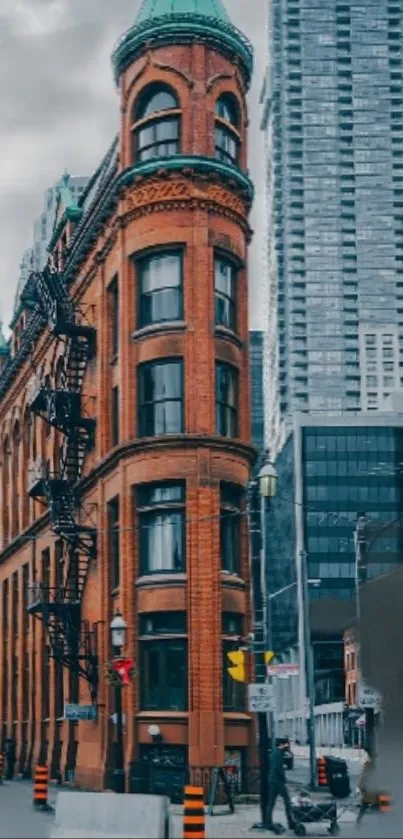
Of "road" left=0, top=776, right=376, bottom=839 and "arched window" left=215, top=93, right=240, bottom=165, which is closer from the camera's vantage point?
"road" left=0, top=776, right=376, bottom=839

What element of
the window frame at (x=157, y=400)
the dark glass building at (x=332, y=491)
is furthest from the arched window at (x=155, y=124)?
the dark glass building at (x=332, y=491)

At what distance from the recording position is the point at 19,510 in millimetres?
56812

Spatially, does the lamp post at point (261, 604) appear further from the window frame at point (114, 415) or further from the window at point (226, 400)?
the window frame at point (114, 415)

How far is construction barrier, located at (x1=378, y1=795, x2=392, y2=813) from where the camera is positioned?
22.1 metres

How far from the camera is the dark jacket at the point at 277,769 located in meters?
25.9

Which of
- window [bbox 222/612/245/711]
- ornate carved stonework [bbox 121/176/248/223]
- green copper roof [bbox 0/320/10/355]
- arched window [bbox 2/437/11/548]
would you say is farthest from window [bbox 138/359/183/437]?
green copper roof [bbox 0/320/10/355]

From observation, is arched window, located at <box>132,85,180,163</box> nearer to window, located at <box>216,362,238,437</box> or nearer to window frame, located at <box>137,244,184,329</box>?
window frame, located at <box>137,244,184,329</box>

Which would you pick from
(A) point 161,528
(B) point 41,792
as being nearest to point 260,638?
(B) point 41,792

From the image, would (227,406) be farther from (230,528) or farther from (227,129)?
(227,129)

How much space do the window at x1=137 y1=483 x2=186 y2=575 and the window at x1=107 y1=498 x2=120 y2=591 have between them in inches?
82.0

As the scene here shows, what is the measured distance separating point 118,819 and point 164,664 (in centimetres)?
1515

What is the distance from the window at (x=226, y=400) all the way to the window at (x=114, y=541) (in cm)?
389

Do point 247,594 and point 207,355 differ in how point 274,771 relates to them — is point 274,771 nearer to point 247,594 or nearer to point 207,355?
point 247,594

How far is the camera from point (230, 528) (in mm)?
36688
